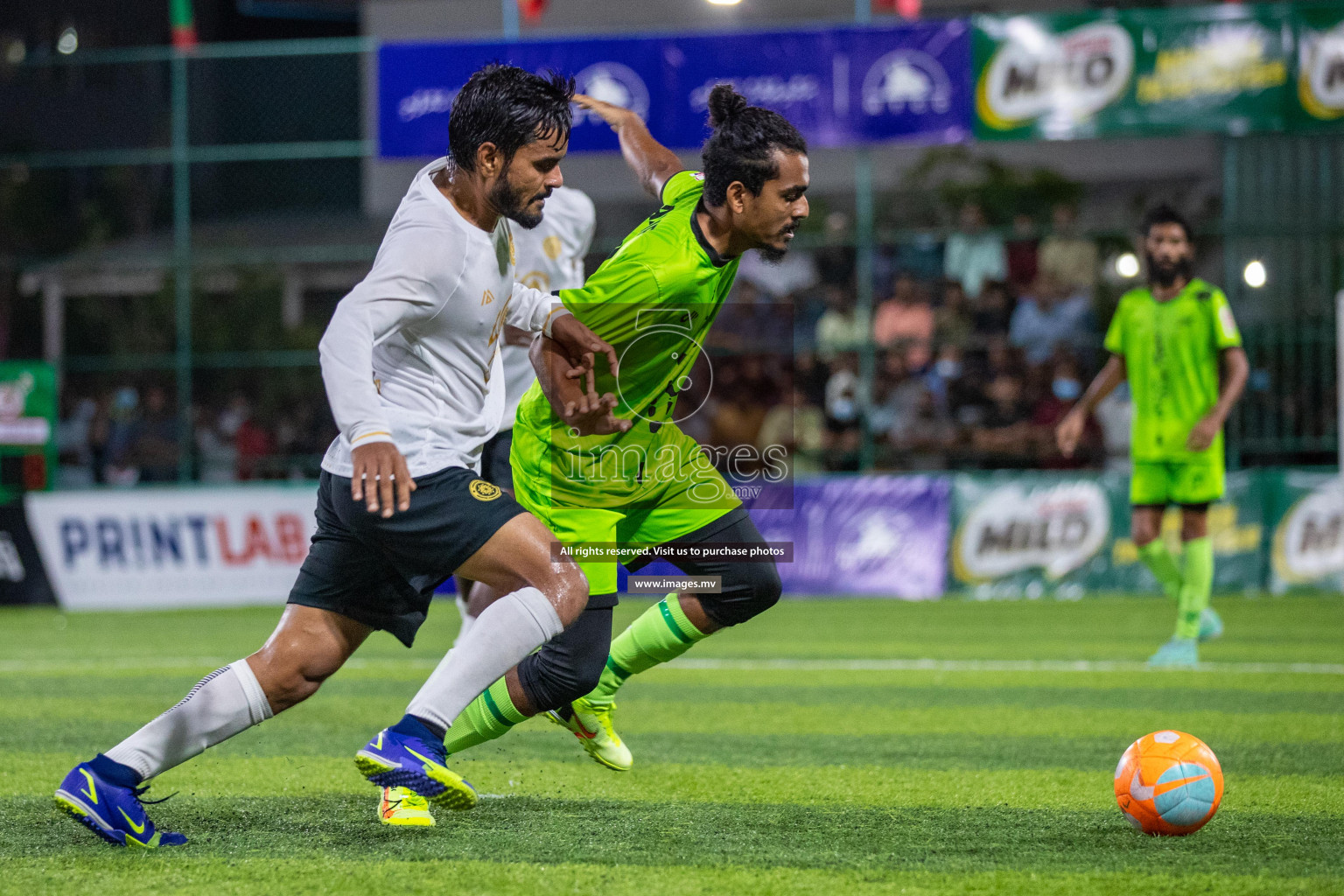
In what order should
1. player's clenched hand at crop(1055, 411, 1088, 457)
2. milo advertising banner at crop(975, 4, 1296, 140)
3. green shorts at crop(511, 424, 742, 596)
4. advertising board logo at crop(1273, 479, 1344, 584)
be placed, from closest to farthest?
green shorts at crop(511, 424, 742, 596) < player's clenched hand at crop(1055, 411, 1088, 457) < advertising board logo at crop(1273, 479, 1344, 584) < milo advertising banner at crop(975, 4, 1296, 140)

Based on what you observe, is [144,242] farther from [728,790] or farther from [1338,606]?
[728,790]

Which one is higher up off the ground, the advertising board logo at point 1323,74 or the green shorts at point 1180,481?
the advertising board logo at point 1323,74

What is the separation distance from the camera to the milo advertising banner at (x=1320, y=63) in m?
12.5

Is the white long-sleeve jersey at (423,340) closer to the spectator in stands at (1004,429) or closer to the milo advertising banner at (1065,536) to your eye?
the milo advertising banner at (1065,536)

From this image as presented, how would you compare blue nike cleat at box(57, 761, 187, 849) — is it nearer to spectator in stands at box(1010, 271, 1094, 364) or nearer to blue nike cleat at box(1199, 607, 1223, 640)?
blue nike cleat at box(1199, 607, 1223, 640)

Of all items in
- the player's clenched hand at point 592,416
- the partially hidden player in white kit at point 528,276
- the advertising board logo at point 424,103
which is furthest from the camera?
the advertising board logo at point 424,103

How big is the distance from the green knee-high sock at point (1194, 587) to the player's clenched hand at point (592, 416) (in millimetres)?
4726

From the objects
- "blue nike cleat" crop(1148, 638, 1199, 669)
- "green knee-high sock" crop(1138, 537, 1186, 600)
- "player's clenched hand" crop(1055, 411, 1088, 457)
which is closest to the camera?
"player's clenched hand" crop(1055, 411, 1088, 457)

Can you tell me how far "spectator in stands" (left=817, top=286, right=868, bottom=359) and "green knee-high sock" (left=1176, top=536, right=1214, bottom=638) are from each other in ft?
18.2

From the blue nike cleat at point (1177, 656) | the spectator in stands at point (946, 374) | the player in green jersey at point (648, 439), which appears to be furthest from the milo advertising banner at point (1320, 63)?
the player in green jersey at point (648, 439)

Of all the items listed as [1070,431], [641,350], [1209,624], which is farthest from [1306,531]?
[641,350]

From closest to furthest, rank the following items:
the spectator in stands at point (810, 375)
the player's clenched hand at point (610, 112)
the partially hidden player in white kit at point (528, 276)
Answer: the player's clenched hand at point (610, 112) < the partially hidden player in white kit at point (528, 276) < the spectator in stands at point (810, 375)

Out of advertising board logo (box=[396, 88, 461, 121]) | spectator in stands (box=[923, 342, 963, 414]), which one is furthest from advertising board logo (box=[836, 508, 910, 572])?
advertising board logo (box=[396, 88, 461, 121])

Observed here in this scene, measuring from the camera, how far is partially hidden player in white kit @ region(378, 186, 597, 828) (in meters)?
6.25
